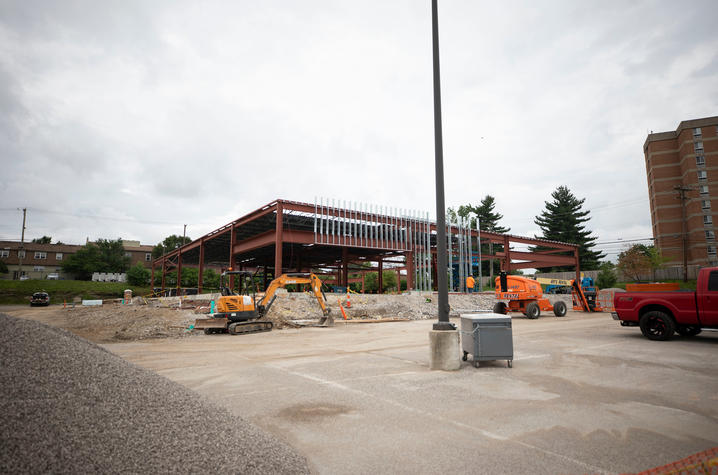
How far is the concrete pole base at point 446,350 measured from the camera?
820cm

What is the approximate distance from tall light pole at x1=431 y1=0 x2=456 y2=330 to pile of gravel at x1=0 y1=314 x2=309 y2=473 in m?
5.00

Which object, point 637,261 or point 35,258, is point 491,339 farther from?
point 35,258

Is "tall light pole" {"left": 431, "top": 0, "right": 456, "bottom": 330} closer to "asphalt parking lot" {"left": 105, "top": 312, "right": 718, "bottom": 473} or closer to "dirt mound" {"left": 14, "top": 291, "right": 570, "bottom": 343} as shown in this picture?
"asphalt parking lot" {"left": 105, "top": 312, "right": 718, "bottom": 473}

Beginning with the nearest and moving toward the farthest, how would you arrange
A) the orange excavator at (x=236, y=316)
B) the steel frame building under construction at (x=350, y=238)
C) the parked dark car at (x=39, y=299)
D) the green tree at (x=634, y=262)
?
the orange excavator at (x=236, y=316) → the steel frame building under construction at (x=350, y=238) → the parked dark car at (x=39, y=299) → the green tree at (x=634, y=262)

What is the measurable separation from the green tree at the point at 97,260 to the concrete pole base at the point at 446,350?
79.2m

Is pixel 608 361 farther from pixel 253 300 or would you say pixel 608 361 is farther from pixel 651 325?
pixel 253 300

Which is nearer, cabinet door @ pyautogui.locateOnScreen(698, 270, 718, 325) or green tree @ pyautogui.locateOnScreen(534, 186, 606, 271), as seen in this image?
cabinet door @ pyautogui.locateOnScreen(698, 270, 718, 325)

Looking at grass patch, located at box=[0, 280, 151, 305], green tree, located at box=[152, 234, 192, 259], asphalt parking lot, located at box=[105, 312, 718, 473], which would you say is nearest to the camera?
asphalt parking lot, located at box=[105, 312, 718, 473]

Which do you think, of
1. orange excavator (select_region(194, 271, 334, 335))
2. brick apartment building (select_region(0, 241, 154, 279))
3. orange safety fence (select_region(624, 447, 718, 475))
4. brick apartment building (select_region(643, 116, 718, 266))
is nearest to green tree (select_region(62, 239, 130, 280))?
brick apartment building (select_region(0, 241, 154, 279))

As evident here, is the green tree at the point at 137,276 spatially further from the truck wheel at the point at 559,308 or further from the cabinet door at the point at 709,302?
the cabinet door at the point at 709,302

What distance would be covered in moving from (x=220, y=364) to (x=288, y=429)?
5.38 m

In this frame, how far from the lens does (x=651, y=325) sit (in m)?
12.3

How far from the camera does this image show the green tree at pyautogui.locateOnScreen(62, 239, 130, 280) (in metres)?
69.0

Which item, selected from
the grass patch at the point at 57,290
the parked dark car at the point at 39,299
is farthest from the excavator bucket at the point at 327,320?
the grass patch at the point at 57,290
